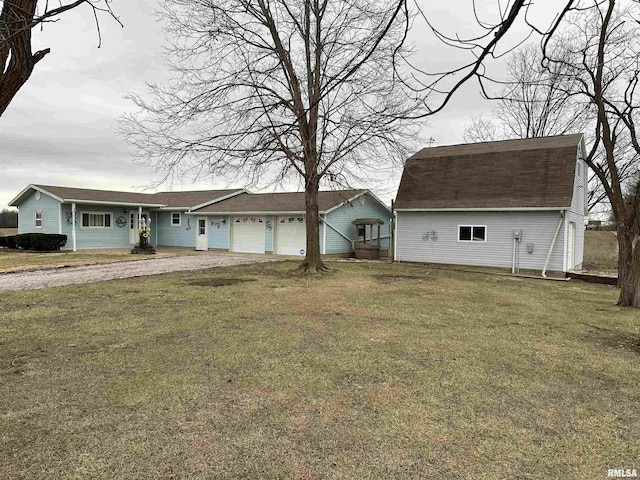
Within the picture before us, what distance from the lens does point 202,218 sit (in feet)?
82.8

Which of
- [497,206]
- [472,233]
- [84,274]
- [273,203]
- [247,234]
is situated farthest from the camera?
[247,234]

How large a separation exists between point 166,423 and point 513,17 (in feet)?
12.6

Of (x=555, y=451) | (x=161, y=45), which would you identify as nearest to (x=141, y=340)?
(x=555, y=451)

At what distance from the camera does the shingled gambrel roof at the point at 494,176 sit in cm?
1541

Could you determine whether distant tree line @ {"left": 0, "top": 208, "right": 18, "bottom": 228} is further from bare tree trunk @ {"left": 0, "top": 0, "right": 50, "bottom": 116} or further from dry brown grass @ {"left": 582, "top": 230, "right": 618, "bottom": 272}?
dry brown grass @ {"left": 582, "top": 230, "right": 618, "bottom": 272}

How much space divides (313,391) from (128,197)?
25117 mm

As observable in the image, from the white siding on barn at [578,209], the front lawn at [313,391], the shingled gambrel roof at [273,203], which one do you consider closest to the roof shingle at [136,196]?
the shingled gambrel roof at [273,203]

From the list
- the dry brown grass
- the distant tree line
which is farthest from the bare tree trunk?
the distant tree line

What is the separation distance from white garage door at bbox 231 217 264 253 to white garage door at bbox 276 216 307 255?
1.20 m

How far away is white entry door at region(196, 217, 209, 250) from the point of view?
25.0m

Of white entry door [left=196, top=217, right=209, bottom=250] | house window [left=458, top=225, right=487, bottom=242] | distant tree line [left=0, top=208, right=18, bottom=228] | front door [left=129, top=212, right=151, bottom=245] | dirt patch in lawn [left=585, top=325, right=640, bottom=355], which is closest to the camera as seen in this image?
dirt patch in lawn [left=585, top=325, right=640, bottom=355]

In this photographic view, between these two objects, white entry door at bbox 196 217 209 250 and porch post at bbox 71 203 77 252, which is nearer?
porch post at bbox 71 203 77 252

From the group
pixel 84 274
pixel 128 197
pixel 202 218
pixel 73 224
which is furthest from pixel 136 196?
pixel 84 274

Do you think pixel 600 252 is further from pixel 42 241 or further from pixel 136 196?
pixel 42 241
